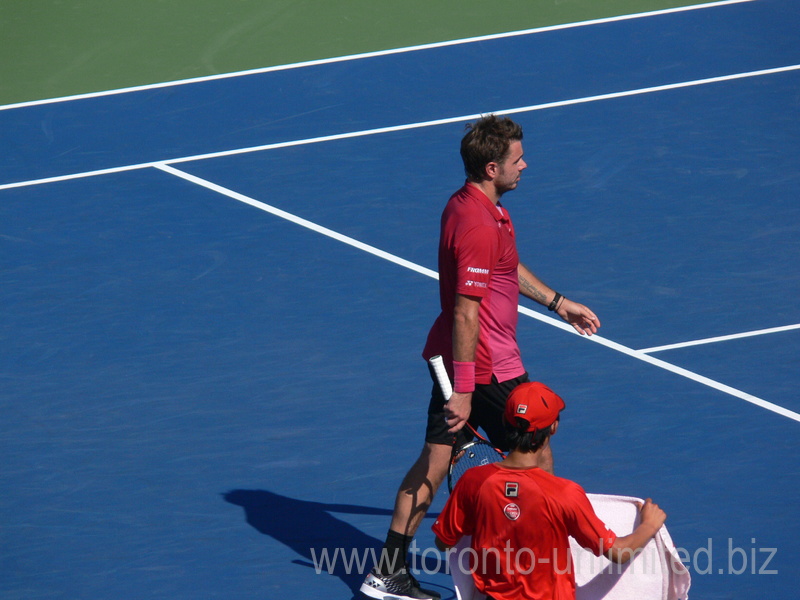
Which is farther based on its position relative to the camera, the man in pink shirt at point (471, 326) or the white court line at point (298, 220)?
the white court line at point (298, 220)

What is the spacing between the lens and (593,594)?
5.52 metres

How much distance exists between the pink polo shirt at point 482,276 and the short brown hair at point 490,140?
0.53ft

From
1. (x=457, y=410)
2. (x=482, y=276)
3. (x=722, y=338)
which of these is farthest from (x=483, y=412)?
(x=722, y=338)

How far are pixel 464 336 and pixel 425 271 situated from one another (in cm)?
460

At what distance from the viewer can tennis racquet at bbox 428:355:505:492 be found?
599 centimetres

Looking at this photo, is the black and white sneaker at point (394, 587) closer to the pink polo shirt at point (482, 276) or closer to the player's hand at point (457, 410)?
the player's hand at point (457, 410)

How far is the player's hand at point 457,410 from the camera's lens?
591 centimetres

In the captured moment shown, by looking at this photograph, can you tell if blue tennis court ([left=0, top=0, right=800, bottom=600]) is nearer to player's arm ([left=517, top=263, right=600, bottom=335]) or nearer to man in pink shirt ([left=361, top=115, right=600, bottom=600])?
man in pink shirt ([left=361, top=115, right=600, bottom=600])

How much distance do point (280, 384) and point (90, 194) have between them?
14.8 ft

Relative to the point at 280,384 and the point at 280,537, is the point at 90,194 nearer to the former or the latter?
the point at 280,384

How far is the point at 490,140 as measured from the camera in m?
6.10

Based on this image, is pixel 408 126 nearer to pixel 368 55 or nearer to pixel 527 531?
pixel 368 55

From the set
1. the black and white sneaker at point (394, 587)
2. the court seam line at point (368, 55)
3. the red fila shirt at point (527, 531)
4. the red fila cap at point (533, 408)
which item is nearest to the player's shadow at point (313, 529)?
the black and white sneaker at point (394, 587)

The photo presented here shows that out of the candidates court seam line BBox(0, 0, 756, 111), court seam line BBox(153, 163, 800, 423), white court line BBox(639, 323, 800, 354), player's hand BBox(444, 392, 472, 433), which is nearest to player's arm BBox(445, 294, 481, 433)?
player's hand BBox(444, 392, 472, 433)
